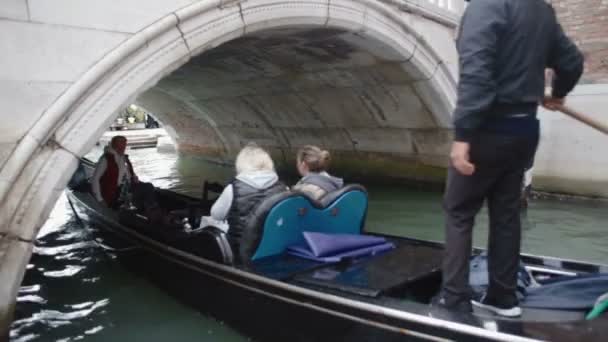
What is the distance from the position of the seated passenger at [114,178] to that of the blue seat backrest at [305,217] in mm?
2037

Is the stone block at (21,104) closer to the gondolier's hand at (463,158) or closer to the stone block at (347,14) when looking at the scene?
the gondolier's hand at (463,158)

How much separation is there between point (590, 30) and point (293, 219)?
215 inches

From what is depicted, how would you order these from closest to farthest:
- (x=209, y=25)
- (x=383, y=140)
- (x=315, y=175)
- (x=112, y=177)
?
(x=315, y=175) → (x=209, y=25) → (x=112, y=177) → (x=383, y=140)

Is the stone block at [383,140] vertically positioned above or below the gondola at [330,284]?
above

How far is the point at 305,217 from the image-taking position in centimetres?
278

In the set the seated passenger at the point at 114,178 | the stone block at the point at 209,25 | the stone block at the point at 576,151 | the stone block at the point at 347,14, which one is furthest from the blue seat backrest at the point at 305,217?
the stone block at the point at 576,151

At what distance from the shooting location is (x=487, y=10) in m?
1.72

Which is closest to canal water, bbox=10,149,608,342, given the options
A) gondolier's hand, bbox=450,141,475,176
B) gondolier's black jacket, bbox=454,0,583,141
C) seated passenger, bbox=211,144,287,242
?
seated passenger, bbox=211,144,287,242

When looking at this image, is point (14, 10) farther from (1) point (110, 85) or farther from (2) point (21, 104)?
(1) point (110, 85)

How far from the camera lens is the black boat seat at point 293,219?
2.64 metres

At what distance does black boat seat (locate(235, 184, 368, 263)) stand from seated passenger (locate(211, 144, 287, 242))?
15cm

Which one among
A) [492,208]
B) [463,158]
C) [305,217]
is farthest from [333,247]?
[463,158]

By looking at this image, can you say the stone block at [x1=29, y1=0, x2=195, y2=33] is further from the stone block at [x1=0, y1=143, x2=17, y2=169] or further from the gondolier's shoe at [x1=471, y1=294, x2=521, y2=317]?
the gondolier's shoe at [x1=471, y1=294, x2=521, y2=317]

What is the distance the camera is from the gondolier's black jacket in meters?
1.70
